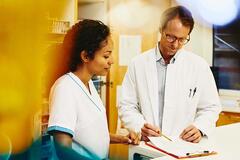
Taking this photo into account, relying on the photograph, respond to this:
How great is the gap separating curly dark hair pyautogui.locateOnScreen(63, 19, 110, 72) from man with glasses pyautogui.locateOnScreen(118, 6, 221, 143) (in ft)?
0.57

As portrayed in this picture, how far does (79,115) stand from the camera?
0.42 metres

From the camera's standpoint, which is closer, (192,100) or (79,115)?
(79,115)

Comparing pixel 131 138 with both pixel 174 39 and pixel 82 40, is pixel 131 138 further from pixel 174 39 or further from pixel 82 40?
pixel 82 40

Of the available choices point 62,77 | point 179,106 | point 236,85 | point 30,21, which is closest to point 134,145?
point 179,106

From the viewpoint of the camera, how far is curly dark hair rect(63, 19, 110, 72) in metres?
0.38

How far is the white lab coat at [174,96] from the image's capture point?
663 millimetres

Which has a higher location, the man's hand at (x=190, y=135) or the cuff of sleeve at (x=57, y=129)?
the cuff of sleeve at (x=57, y=129)

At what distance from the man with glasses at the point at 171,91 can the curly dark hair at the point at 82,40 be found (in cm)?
17

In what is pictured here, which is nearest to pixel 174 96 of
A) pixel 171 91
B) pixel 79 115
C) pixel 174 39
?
pixel 171 91

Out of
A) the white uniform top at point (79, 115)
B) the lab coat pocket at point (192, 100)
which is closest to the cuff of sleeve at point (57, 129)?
the white uniform top at point (79, 115)

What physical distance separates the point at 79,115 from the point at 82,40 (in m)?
0.09

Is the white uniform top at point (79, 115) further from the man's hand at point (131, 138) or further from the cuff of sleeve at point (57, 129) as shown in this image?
the man's hand at point (131, 138)

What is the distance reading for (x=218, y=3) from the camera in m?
0.54

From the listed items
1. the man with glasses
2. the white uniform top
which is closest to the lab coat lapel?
the man with glasses
